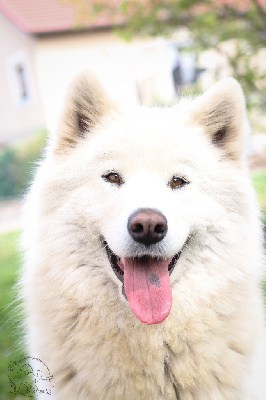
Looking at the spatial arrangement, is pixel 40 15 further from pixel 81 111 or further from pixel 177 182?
pixel 177 182

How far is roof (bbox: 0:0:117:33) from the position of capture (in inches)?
682

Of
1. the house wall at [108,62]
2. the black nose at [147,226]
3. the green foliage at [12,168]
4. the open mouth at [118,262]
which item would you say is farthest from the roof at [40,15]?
the black nose at [147,226]

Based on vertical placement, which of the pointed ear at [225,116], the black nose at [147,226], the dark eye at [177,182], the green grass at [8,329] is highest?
the pointed ear at [225,116]

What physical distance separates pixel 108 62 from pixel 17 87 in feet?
14.0

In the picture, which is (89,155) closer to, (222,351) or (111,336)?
(111,336)

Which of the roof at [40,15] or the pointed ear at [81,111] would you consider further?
the roof at [40,15]

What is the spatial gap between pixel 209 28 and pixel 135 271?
6855mm

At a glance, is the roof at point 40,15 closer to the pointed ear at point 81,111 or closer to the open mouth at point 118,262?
the pointed ear at point 81,111

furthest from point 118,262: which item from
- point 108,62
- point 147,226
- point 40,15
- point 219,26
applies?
point 40,15

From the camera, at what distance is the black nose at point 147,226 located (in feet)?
6.97

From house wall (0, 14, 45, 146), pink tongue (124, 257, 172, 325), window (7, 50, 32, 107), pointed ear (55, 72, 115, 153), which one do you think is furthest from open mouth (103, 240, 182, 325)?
window (7, 50, 32, 107)

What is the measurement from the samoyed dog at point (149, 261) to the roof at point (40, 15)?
1500 cm

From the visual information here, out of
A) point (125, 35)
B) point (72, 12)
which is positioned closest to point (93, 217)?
point (125, 35)

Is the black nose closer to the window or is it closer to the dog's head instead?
the dog's head
